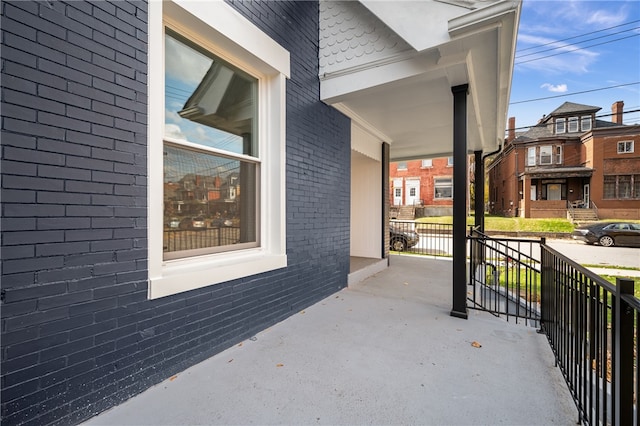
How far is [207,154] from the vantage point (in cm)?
256

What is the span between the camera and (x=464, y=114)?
3.29 metres

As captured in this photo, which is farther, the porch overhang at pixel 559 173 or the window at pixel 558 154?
the window at pixel 558 154

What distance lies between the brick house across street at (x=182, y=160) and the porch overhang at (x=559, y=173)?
21.5 m

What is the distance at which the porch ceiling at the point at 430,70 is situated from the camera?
256 cm

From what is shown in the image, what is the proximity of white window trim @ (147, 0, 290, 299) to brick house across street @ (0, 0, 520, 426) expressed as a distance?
0.6 inches

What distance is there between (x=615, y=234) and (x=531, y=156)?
13.7 meters

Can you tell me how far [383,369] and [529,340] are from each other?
5.38 feet

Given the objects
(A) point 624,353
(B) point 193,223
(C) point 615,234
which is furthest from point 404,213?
(A) point 624,353

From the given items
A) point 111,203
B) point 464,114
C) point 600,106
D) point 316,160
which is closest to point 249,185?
point 316,160

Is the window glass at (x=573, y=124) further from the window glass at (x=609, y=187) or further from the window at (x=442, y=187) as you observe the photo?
the window at (x=442, y=187)

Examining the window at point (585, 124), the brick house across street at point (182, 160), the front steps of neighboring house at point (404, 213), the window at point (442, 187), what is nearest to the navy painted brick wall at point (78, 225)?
the brick house across street at point (182, 160)

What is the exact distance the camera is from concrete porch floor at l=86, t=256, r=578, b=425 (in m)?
1.72

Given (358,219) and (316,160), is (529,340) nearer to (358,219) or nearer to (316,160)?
(316,160)

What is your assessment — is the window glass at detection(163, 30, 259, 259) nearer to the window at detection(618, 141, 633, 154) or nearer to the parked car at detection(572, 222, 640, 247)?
the parked car at detection(572, 222, 640, 247)
